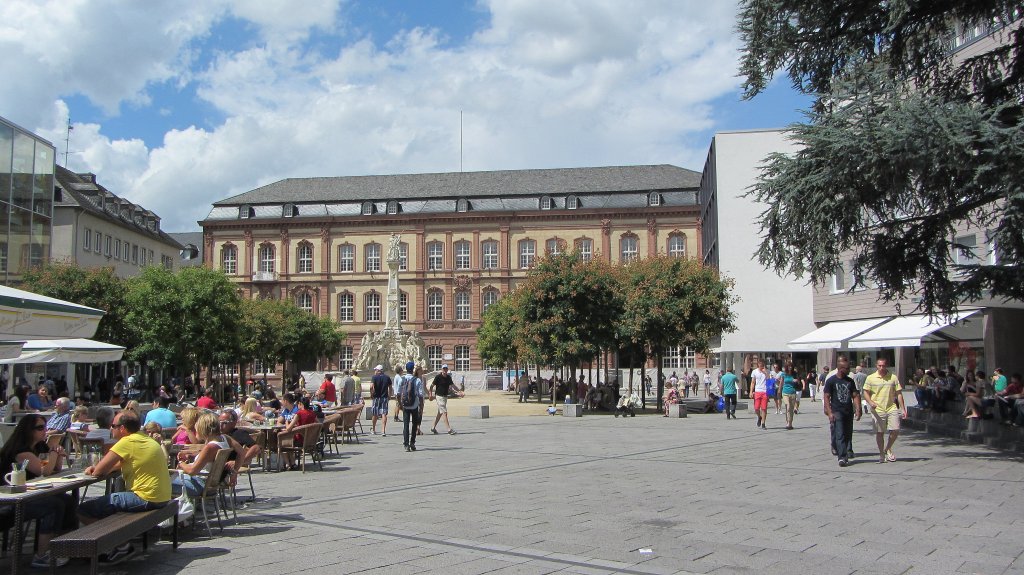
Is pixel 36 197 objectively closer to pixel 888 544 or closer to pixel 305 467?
pixel 305 467

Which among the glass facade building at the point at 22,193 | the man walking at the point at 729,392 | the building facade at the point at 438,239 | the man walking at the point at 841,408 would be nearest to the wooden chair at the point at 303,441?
the man walking at the point at 841,408

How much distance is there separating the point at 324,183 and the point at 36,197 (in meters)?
55.1

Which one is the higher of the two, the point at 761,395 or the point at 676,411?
the point at 761,395

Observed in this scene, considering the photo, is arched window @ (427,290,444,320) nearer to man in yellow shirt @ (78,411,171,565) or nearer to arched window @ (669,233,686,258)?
arched window @ (669,233,686,258)

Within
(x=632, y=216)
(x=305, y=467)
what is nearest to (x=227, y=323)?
(x=305, y=467)

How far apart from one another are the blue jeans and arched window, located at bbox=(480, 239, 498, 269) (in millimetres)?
68822

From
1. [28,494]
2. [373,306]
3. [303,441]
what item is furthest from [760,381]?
[373,306]

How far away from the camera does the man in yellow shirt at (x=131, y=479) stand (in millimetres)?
7191

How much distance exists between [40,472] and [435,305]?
6811cm

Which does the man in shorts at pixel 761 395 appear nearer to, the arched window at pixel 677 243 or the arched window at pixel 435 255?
the arched window at pixel 677 243

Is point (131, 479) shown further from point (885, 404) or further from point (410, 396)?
point (885, 404)

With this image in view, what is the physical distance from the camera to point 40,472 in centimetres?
818

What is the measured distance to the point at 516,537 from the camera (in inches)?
311

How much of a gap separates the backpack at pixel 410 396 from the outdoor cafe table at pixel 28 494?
9.42 meters
